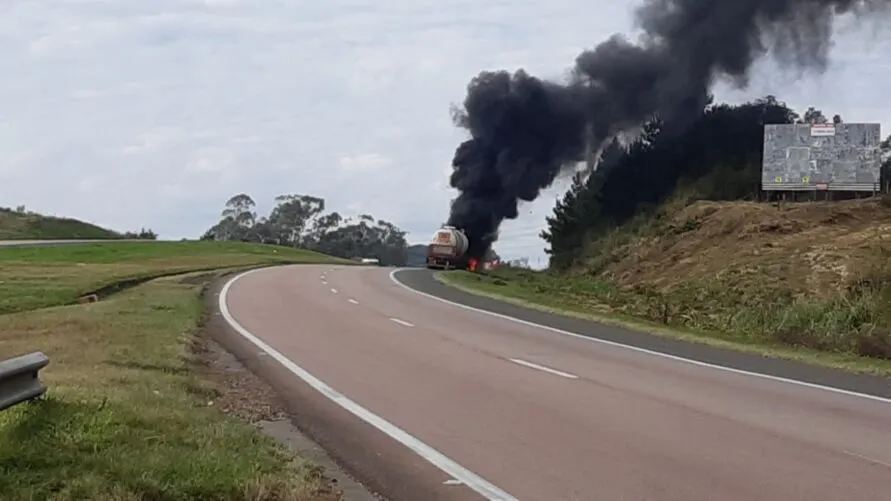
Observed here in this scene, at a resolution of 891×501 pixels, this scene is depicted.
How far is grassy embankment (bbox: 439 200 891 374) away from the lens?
21328mm

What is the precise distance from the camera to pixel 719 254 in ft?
136

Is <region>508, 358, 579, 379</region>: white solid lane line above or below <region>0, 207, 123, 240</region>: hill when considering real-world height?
below

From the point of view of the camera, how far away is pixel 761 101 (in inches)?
2395

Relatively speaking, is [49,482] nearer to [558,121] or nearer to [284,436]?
[284,436]

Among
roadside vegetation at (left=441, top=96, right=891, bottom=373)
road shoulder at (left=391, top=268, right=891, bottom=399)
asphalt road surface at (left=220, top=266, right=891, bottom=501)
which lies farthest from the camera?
roadside vegetation at (left=441, top=96, right=891, bottom=373)

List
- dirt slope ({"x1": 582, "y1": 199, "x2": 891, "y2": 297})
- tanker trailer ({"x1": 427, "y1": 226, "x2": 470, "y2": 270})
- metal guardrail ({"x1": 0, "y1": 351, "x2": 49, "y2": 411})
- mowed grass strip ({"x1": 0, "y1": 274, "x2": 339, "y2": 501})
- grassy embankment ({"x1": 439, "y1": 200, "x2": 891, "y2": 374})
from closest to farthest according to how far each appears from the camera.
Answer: mowed grass strip ({"x1": 0, "y1": 274, "x2": 339, "y2": 501})
metal guardrail ({"x1": 0, "y1": 351, "x2": 49, "y2": 411})
grassy embankment ({"x1": 439, "y1": 200, "x2": 891, "y2": 374})
dirt slope ({"x1": 582, "y1": 199, "x2": 891, "y2": 297})
tanker trailer ({"x1": 427, "y1": 226, "x2": 470, "y2": 270})

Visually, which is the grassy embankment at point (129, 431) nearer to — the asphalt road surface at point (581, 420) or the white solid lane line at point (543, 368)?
the asphalt road surface at point (581, 420)

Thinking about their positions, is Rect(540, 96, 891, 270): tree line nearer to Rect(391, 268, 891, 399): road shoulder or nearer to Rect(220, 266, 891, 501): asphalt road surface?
Rect(391, 268, 891, 399): road shoulder

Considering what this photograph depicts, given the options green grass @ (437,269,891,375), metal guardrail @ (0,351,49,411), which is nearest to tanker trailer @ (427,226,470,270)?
green grass @ (437,269,891,375)

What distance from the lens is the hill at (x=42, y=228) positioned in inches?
3223

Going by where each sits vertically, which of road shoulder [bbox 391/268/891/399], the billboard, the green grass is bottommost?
road shoulder [bbox 391/268/891/399]

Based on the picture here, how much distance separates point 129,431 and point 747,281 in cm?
3062

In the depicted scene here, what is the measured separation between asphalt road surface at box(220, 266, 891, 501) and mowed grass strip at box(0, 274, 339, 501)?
1.15 meters

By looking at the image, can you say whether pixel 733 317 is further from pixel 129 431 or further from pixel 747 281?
pixel 129 431
